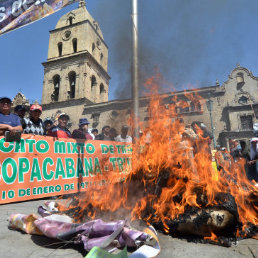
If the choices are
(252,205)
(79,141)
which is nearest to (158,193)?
(252,205)

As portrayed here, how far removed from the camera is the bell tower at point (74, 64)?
3091cm

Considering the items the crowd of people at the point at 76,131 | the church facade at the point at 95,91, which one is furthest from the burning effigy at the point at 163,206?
the church facade at the point at 95,91

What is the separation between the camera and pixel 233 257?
1.84 meters

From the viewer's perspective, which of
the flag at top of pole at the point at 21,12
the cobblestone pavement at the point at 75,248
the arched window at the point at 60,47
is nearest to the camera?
the cobblestone pavement at the point at 75,248

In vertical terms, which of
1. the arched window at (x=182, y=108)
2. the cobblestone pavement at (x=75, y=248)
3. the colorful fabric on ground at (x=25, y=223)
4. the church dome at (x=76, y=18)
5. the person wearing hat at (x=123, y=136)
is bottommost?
the cobblestone pavement at (x=75, y=248)

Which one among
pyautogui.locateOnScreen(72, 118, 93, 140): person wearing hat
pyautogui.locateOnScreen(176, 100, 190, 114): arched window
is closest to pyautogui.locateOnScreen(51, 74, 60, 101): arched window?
pyautogui.locateOnScreen(176, 100, 190, 114): arched window

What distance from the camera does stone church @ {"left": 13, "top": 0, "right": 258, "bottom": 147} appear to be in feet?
Answer: 84.6

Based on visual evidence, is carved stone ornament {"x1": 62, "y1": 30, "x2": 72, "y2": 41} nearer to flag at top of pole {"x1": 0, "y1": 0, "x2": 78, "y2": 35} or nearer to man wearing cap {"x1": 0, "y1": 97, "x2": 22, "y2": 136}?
flag at top of pole {"x1": 0, "y1": 0, "x2": 78, "y2": 35}

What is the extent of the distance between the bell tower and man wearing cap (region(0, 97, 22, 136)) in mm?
26543

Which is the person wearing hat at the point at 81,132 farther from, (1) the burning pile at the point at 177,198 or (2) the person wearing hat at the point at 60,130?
(1) the burning pile at the point at 177,198

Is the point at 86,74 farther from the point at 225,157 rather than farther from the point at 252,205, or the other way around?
the point at 252,205

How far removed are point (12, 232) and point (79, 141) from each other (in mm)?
3164

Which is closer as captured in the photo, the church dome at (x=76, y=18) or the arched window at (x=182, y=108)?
the arched window at (x=182, y=108)

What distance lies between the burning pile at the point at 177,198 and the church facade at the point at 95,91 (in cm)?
2093
